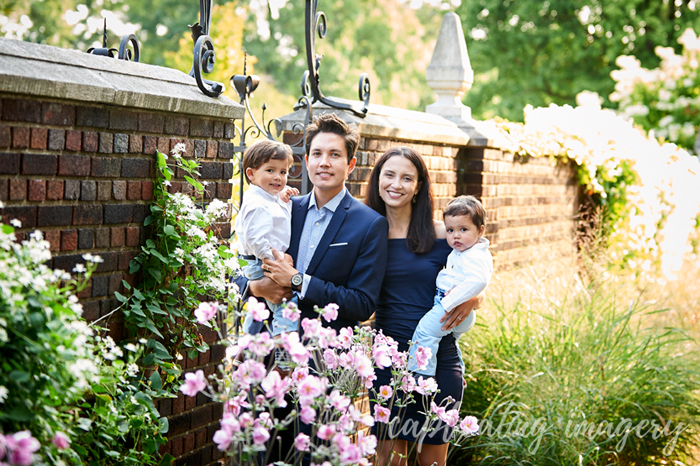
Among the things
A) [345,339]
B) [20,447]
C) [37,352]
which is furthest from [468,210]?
[20,447]

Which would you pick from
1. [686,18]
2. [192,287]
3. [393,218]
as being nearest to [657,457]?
[393,218]

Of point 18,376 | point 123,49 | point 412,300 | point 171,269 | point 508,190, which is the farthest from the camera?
point 508,190

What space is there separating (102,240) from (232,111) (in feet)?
2.97

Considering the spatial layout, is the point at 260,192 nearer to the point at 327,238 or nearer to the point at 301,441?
the point at 327,238

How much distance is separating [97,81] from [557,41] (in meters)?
19.0

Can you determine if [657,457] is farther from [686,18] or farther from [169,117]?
[686,18]

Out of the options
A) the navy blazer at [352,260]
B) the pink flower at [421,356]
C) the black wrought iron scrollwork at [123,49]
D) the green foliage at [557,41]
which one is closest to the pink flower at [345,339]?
the pink flower at [421,356]

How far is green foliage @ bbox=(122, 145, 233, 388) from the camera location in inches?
104

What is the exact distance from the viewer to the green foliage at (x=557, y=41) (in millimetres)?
17844

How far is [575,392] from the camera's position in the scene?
3.99 meters

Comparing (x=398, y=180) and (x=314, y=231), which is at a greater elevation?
(x=398, y=180)

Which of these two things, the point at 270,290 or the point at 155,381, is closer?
the point at 155,381

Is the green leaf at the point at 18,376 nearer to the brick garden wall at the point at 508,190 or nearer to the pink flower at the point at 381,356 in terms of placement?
the pink flower at the point at 381,356

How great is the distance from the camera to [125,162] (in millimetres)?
2566
